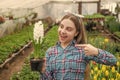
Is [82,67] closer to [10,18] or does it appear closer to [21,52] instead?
[21,52]

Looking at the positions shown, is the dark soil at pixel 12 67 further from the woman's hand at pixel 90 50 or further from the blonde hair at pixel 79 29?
the woman's hand at pixel 90 50

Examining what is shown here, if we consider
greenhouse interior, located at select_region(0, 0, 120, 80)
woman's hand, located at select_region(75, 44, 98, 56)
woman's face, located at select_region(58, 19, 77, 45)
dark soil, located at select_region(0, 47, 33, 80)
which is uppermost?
woman's face, located at select_region(58, 19, 77, 45)

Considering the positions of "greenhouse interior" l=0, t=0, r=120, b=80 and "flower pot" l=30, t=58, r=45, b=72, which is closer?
"greenhouse interior" l=0, t=0, r=120, b=80

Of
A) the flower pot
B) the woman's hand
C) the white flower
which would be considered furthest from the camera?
the white flower

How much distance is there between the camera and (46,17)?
19.4 meters

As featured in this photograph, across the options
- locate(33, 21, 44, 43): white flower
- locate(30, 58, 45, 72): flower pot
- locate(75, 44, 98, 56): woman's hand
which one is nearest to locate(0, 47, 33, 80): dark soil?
locate(33, 21, 44, 43): white flower

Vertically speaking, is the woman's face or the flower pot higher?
the woman's face

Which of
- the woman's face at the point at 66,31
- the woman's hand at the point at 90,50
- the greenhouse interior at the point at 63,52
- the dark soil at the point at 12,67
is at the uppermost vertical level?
the woman's face at the point at 66,31

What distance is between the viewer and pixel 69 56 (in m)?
2.67

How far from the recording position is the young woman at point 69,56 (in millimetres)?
2645

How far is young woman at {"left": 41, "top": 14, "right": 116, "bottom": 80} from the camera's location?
264 cm

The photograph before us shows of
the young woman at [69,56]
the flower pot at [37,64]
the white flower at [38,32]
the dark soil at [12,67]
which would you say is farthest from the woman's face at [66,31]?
the dark soil at [12,67]

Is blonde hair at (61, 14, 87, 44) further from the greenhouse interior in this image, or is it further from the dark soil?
the dark soil

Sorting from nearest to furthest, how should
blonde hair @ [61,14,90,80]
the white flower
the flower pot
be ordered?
blonde hair @ [61,14,90,80] → the flower pot → the white flower
